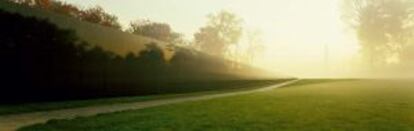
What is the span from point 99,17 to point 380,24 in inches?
1693

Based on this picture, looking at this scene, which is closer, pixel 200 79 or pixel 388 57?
pixel 200 79

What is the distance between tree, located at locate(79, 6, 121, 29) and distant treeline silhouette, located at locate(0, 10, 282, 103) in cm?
1586

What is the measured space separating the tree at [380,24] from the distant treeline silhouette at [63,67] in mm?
47100

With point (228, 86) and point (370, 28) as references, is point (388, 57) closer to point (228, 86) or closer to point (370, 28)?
point (370, 28)

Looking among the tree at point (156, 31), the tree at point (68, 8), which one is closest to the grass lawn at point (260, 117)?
the tree at point (68, 8)

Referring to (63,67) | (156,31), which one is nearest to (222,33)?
(156,31)

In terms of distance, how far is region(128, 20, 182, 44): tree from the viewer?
67.2m

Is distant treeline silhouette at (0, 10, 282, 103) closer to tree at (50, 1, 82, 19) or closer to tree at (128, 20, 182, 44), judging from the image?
tree at (50, 1, 82, 19)

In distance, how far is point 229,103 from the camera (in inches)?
713

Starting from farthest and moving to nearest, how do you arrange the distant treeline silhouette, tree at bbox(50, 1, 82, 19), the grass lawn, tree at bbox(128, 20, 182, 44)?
tree at bbox(128, 20, 182, 44)
tree at bbox(50, 1, 82, 19)
the distant treeline silhouette
the grass lawn

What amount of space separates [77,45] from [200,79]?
1384 cm

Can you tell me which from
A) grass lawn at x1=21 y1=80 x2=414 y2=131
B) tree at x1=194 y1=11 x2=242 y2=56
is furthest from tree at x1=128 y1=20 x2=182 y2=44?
grass lawn at x1=21 y1=80 x2=414 y2=131

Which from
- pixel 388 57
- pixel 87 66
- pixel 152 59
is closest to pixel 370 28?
pixel 388 57

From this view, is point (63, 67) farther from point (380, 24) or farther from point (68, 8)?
point (380, 24)
